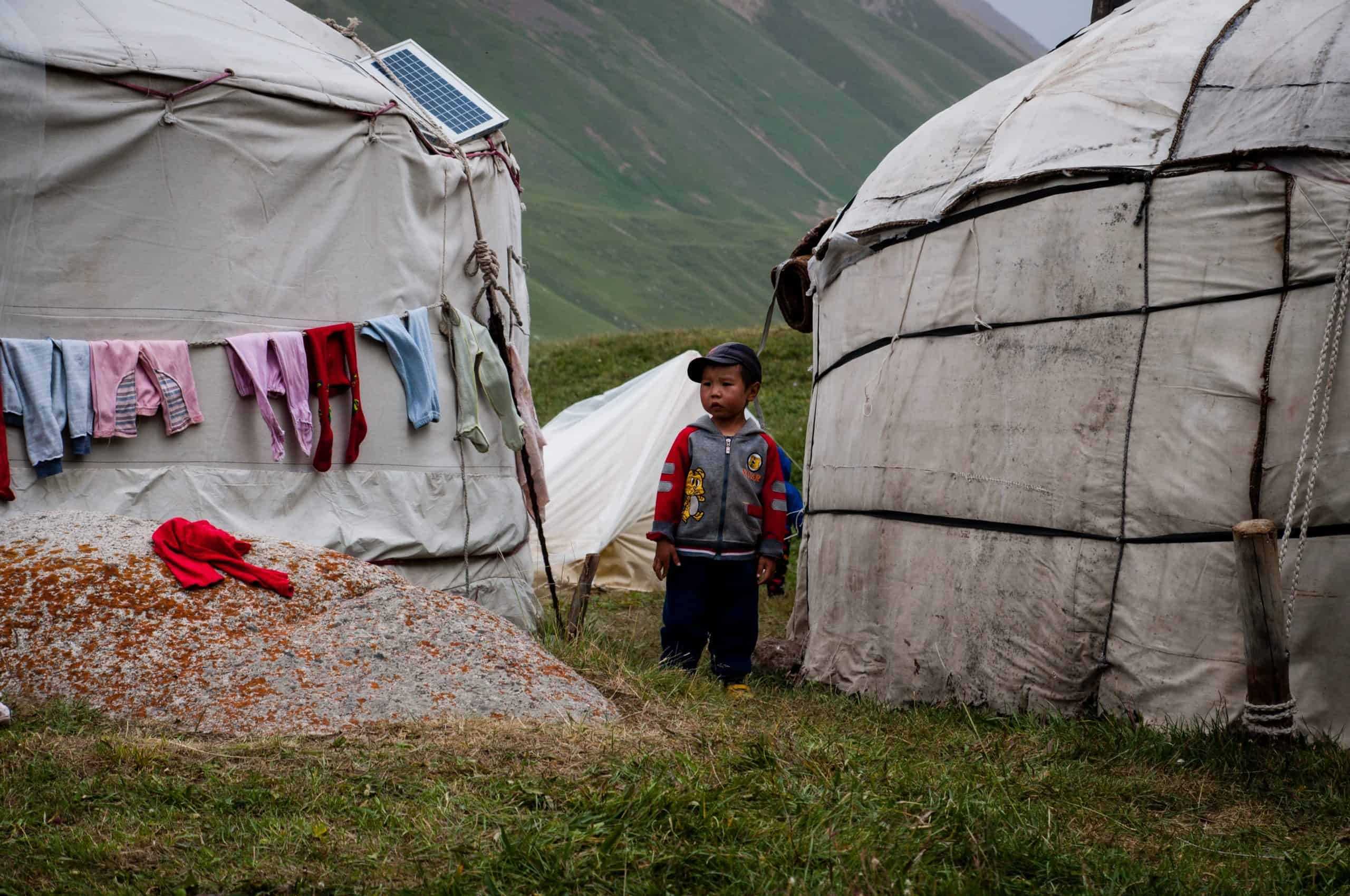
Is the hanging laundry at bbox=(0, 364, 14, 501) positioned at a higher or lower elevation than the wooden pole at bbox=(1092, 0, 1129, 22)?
lower

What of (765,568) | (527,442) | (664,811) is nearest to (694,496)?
(765,568)

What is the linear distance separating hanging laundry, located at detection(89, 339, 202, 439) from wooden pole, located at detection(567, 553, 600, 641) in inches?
66.3

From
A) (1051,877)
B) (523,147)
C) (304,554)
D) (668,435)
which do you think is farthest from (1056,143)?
(523,147)

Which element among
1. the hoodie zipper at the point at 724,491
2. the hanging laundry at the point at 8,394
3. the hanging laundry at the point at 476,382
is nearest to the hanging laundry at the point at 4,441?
the hanging laundry at the point at 8,394

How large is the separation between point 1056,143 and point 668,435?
167 inches

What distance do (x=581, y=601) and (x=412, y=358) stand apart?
49.7 inches

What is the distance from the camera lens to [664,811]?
234cm

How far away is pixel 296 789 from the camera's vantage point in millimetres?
2504

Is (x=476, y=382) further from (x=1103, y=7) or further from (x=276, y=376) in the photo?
(x=1103, y=7)

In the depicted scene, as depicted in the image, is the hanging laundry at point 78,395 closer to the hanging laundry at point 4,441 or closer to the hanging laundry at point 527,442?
the hanging laundry at point 4,441

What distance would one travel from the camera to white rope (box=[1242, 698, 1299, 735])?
3.05 m

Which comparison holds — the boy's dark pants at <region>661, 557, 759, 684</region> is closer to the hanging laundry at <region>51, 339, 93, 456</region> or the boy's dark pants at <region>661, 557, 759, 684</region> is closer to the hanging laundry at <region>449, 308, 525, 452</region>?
the hanging laundry at <region>449, 308, 525, 452</region>

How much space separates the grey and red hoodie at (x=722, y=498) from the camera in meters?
4.46

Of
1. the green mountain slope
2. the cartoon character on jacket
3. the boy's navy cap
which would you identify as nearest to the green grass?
the cartoon character on jacket
